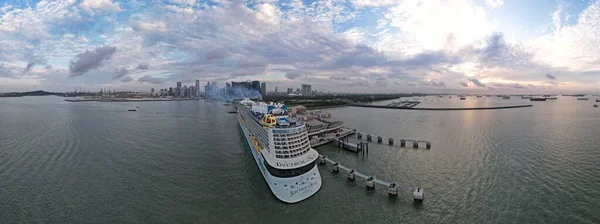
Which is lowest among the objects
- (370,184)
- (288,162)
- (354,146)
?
(370,184)

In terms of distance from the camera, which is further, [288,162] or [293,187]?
[288,162]

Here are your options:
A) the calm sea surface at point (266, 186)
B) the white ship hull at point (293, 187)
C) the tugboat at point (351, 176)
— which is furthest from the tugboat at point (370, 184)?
the white ship hull at point (293, 187)

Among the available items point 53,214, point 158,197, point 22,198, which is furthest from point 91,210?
point 22,198

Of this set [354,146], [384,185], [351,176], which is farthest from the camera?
[354,146]

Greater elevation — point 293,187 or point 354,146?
point 293,187

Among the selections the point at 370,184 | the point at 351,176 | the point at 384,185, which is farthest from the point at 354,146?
the point at 370,184

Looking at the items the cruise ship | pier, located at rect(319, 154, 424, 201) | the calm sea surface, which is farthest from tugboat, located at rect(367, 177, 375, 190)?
the cruise ship

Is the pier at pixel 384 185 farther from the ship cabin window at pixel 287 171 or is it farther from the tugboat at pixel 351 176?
the ship cabin window at pixel 287 171

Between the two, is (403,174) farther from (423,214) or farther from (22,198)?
(22,198)

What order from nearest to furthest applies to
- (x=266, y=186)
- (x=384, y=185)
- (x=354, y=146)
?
(x=266, y=186) → (x=384, y=185) → (x=354, y=146)

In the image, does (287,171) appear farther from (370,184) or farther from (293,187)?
(370,184)

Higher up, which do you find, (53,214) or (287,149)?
(287,149)
